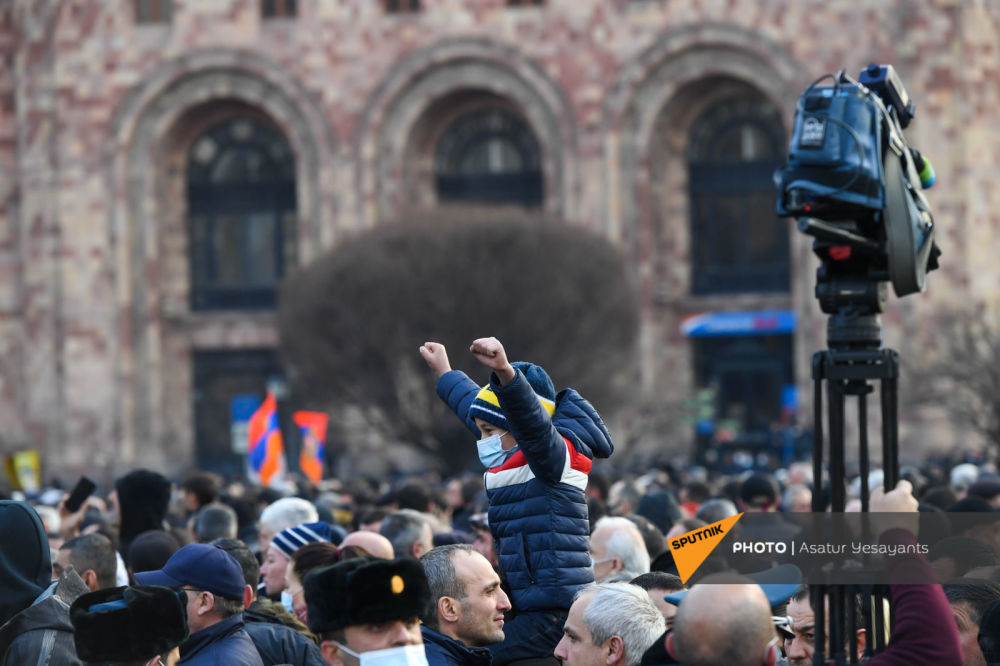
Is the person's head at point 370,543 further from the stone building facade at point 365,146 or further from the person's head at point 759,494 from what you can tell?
the stone building facade at point 365,146

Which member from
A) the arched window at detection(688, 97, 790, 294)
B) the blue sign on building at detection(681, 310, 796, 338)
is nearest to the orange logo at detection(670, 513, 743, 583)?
the blue sign on building at detection(681, 310, 796, 338)

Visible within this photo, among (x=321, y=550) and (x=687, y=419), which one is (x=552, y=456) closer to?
(x=321, y=550)

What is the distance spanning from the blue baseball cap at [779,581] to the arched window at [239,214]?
142ft

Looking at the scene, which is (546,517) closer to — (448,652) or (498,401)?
(498,401)

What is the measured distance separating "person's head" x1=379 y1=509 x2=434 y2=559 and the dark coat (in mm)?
3639

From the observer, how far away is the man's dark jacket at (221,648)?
743 centimetres

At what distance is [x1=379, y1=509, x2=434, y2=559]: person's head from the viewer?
430 inches

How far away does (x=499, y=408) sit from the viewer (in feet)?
26.5

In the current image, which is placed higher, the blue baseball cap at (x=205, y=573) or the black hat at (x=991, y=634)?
the blue baseball cap at (x=205, y=573)

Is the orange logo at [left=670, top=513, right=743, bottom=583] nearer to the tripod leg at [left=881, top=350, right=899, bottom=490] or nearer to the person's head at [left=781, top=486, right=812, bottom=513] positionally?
the tripod leg at [left=881, top=350, right=899, bottom=490]

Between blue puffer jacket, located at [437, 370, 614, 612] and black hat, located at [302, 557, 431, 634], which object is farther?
blue puffer jacket, located at [437, 370, 614, 612]

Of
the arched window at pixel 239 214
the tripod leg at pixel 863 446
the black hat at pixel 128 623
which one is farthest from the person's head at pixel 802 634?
the arched window at pixel 239 214

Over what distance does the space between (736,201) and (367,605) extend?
41.4 metres

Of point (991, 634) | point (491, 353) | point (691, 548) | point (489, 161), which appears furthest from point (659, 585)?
point (489, 161)
